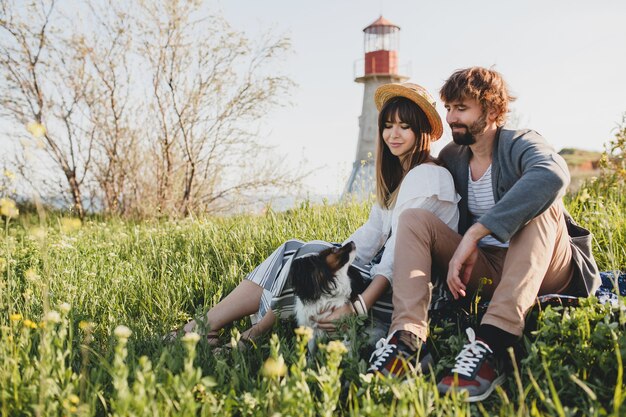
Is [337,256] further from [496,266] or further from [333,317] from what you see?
[496,266]

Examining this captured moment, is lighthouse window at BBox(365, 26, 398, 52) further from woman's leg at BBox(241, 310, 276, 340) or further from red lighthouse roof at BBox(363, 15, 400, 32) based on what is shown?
woman's leg at BBox(241, 310, 276, 340)

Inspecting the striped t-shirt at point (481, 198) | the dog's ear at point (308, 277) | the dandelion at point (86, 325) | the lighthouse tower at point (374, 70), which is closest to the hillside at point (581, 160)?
the lighthouse tower at point (374, 70)

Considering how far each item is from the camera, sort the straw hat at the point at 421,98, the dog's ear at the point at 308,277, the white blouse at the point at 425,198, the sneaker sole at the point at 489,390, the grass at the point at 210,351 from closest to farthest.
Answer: the grass at the point at 210,351 → the sneaker sole at the point at 489,390 → the dog's ear at the point at 308,277 → the white blouse at the point at 425,198 → the straw hat at the point at 421,98

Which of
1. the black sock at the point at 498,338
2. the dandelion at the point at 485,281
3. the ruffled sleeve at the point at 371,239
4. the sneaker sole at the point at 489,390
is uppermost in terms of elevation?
the ruffled sleeve at the point at 371,239

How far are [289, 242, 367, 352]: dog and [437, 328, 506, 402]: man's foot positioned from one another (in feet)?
1.96

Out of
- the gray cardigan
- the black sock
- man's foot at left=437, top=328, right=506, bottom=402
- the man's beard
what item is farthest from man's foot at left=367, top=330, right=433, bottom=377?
the man's beard

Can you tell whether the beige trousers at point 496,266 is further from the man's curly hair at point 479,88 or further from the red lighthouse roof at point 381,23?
the red lighthouse roof at point 381,23

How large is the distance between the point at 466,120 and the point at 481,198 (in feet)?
1.30

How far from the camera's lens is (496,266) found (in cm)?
265

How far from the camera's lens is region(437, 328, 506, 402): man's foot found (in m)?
2.00

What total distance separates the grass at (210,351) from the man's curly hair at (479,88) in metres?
0.73

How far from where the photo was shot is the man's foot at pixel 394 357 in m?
2.12

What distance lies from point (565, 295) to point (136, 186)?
6.44 meters

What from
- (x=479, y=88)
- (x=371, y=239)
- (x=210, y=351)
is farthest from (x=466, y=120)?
(x=210, y=351)
